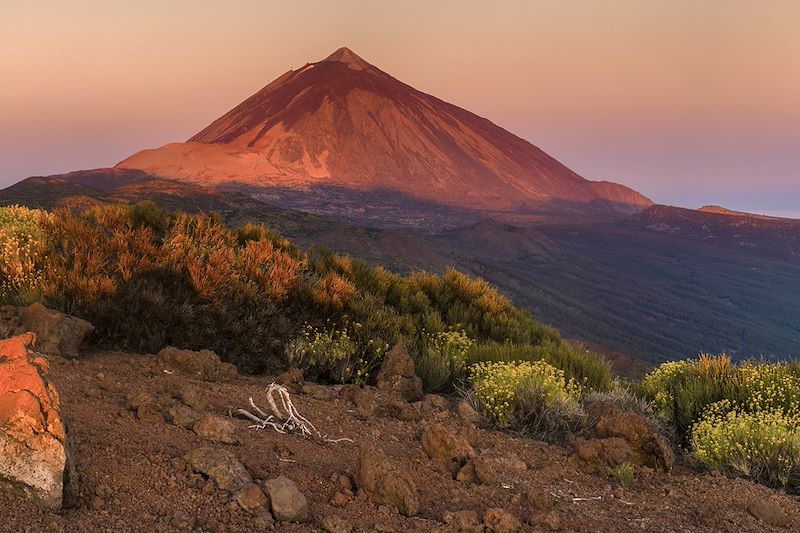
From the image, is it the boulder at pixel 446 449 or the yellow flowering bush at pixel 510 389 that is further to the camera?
A: the yellow flowering bush at pixel 510 389

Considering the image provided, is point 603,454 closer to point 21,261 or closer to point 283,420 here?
point 283,420

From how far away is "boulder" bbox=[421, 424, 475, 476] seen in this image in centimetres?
397

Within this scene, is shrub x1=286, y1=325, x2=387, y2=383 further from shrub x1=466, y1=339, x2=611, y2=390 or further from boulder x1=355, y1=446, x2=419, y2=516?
boulder x1=355, y1=446, x2=419, y2=516

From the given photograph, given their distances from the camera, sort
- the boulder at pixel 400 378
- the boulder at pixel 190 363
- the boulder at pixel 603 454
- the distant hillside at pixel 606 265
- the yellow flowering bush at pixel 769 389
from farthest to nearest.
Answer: the distant hillside at pixel 606 265 → the yellow flowering bush at pixel 769 389 → the boulder at pixel 400 378 → the boulder at pixel 190 363 → the boulder at pixel 603 454

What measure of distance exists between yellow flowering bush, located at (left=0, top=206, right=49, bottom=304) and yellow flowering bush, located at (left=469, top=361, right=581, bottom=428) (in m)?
4.32

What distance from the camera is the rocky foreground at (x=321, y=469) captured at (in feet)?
9.21

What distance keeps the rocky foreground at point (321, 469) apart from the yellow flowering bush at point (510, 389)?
0.92 ft

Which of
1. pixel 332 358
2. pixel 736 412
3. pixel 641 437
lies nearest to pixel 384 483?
pixel 641 437

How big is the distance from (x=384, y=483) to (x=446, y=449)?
34.8 inches

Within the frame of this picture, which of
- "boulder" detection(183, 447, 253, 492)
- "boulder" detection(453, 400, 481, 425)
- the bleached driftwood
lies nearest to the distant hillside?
"boulder" detection(453, 400, 481, 425)

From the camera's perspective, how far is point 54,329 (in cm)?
502

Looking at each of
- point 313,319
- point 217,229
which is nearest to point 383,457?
point 313,319

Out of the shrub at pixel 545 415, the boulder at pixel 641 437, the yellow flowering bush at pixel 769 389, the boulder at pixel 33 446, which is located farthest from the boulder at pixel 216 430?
the yellow flowering bush at pixel 769 389

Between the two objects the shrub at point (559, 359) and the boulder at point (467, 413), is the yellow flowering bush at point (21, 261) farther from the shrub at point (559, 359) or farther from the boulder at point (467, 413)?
the shrub at point (559, 359)
